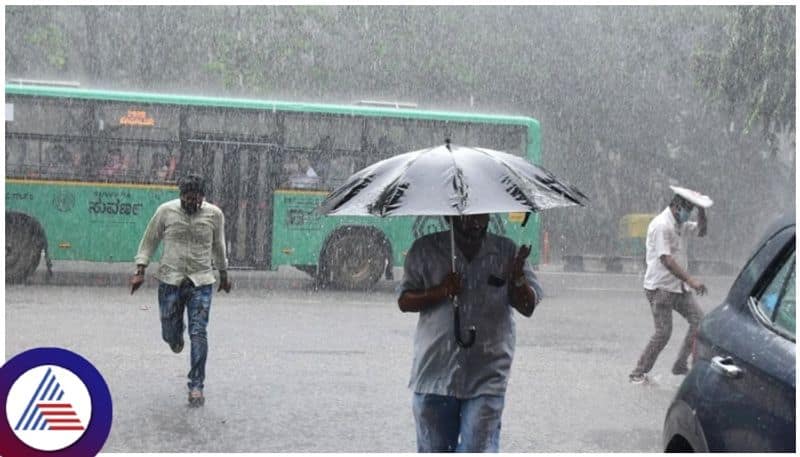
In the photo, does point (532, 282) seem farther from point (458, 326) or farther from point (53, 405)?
point (53, 405)

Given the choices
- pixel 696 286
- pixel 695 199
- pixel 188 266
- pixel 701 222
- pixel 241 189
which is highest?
pixel 695 199

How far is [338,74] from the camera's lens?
2528 cm

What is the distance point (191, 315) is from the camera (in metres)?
7.49

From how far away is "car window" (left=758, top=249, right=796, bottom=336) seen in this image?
355cm

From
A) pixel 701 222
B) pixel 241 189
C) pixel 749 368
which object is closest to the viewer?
pixel 749 368

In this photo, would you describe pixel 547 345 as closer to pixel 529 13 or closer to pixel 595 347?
pixel 595 347

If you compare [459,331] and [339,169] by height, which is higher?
[459,331]

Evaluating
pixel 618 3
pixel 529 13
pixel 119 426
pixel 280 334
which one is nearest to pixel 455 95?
pixel 529 13

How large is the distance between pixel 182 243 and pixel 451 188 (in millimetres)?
3543

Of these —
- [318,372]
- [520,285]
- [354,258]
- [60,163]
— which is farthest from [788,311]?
[60,163]

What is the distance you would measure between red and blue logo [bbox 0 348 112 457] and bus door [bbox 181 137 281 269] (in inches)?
501

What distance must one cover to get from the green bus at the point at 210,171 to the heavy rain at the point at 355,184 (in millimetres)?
33

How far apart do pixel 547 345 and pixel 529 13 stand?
632 inches

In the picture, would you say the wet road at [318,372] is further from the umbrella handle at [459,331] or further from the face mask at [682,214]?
the umbrella handle at [459,331]
